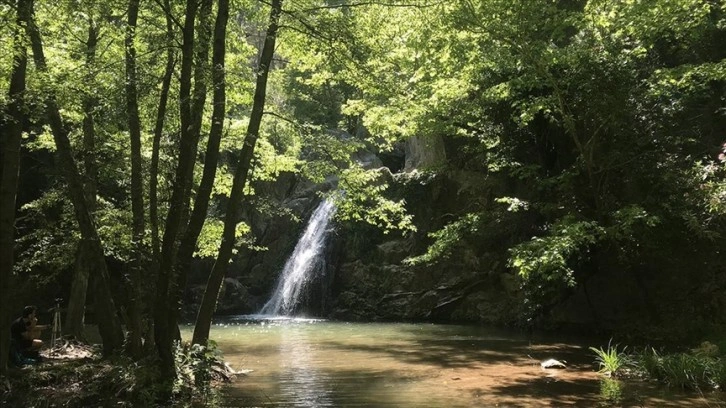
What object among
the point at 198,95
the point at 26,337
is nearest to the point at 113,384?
the point at 26,337

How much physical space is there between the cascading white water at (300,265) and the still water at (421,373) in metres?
6.51

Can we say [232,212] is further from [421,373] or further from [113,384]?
[421,373]

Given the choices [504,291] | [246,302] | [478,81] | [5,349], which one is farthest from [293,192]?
[5,349]

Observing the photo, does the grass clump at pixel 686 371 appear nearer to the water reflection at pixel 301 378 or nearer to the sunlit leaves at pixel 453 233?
the water reflection at pixel 301 378

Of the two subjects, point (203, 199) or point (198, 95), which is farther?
point (203, 199)

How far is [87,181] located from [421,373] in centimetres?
663

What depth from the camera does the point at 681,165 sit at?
468 inches

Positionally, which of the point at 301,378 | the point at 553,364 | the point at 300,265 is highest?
the point at 300,265

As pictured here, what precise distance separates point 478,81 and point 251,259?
14.7m

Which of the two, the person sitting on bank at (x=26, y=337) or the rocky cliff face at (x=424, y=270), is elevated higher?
the rocky cliff face at (x=424, y=270)

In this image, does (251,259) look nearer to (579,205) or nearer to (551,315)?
(551,315)

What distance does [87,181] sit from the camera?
9.73 metres

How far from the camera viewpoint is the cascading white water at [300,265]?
22.6 m

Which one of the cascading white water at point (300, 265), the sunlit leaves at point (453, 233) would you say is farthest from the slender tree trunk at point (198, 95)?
the cascading white water at point (300, 265)
